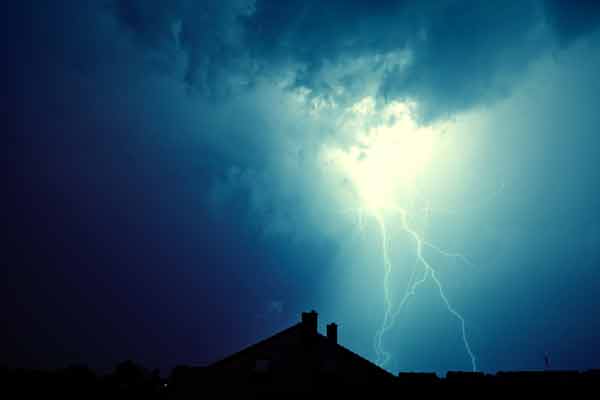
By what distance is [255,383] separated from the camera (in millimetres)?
18312

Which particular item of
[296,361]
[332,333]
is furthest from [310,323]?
[296,361]

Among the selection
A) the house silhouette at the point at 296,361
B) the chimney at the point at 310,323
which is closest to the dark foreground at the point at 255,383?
the house silhouette at the point at 296,361

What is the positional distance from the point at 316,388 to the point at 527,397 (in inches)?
216

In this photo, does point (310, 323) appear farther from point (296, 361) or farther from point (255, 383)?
point (255, 383)

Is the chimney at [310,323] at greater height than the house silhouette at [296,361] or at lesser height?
greater

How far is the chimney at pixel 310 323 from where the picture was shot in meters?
20.8

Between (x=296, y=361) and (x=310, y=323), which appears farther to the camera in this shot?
(x=310, y=323)

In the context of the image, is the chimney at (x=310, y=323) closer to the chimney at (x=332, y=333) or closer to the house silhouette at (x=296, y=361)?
the house silhouette at (x=296, y=361)

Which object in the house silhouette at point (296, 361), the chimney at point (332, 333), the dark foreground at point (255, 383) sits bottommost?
the dark foreground at point (255, 383)

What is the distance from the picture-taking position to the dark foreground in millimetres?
8297

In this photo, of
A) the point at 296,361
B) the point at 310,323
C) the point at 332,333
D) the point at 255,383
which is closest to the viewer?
the point at 255,383

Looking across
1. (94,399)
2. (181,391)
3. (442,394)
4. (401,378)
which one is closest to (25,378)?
(94,399)

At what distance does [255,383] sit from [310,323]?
15.7 feet

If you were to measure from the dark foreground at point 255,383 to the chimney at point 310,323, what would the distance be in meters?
2.52
